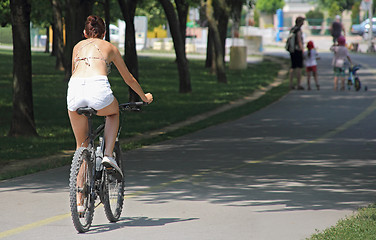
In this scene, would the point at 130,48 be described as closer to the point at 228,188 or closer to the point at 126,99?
the point at 126,99

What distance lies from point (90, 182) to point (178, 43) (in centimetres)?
1849

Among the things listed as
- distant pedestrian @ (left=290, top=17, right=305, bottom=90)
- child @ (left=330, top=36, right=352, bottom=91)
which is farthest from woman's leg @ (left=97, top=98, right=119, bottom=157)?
child @ (left=330, top=36, right=352, bottom=91)

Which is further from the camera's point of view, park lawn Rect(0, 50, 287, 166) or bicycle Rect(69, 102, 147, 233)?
park lawn Rect(0, 50, 287, 166)

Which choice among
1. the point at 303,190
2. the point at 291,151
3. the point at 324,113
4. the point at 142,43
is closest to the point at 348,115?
the point at 324,113

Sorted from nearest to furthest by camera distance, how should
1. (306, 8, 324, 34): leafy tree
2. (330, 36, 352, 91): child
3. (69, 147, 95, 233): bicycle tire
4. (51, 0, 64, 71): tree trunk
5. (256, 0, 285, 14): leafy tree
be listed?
(69, 147, 95, 233): bicycle tire → (330, 36, 352, 91): child → (51, 0, 64, 71): tree trunk → (306, 8, 324, 34): leafy tree → (256, 0, 285, 14): leafy tree

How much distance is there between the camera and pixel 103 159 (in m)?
7.40

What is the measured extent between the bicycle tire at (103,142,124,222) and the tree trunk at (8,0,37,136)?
7.62 metres

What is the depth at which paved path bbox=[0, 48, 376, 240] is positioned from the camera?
755 cm

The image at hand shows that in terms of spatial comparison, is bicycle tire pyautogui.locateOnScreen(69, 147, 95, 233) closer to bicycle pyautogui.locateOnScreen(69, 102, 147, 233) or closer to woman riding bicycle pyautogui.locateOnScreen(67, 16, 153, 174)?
bicycle pyautogui.locateOnScreen(69, 102, 147, 233)

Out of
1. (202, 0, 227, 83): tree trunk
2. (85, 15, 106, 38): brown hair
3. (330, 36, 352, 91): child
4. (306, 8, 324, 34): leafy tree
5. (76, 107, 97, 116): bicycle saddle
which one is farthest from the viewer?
(306, 8, 324, 34): leafy tree

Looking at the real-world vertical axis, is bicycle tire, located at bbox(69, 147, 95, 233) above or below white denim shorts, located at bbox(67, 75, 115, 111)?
below

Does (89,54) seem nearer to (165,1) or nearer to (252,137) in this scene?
(252,137)

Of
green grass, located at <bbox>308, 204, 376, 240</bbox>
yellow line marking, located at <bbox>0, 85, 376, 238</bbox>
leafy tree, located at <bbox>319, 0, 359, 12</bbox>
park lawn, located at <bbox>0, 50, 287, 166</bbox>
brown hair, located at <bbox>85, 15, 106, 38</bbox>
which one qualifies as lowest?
park lawn, located at <bbox>0, 50, 287, 166</bbox>

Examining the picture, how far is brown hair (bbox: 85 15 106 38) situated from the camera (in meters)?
7.46
